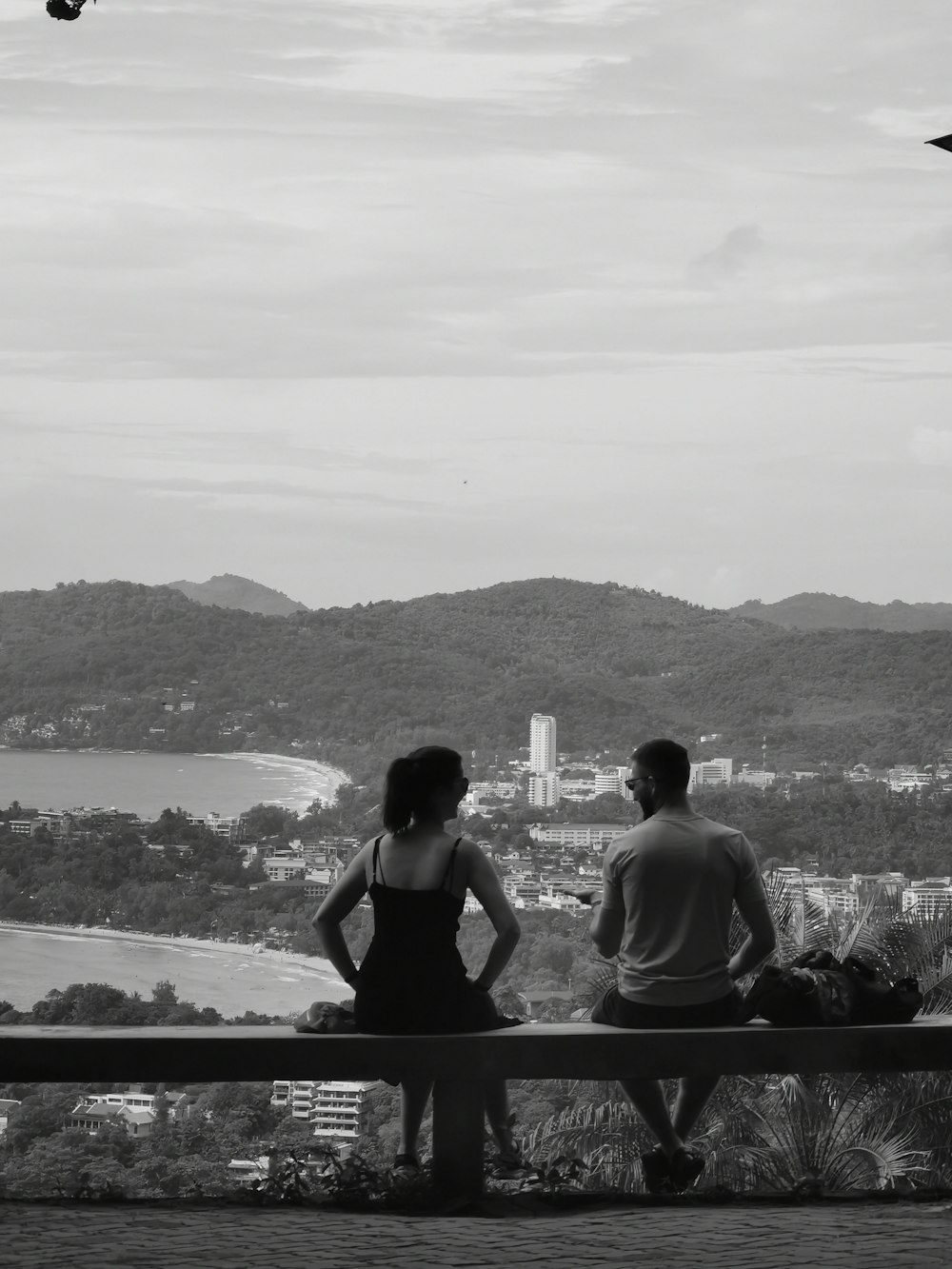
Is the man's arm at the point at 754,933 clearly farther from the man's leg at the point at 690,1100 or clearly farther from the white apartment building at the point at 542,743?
the white apartment building at the point at 542,743

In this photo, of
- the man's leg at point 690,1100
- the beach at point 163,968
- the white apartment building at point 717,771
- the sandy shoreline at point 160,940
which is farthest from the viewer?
the white apartment building at point 717,771

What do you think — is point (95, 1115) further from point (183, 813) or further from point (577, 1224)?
point (183, 813)

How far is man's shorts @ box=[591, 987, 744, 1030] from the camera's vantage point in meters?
4.49

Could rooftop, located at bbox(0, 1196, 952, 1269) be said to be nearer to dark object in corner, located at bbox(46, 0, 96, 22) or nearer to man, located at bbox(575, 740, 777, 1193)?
man, located at bbox(575, 740, 777, 1193)

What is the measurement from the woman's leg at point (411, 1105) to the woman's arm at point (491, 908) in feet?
1.11

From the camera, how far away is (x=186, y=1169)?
4.89 m

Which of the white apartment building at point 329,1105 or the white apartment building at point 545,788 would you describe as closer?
the white apartment building at point 329,1105

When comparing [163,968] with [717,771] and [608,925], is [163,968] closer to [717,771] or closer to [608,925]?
[608,925]

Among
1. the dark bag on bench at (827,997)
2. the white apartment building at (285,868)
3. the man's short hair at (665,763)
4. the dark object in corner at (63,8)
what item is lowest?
the white apartment building at (285,868)

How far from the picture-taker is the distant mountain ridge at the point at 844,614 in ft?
90.1

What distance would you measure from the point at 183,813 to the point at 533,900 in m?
5.17

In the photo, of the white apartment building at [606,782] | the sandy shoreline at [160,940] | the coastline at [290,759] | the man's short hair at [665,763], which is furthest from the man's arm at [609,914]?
the coastline at [290,759]

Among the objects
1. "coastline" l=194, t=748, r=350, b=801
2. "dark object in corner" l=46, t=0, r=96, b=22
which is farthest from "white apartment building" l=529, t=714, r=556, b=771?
"dark object in corner" l=46, t=0, r=96, b=22

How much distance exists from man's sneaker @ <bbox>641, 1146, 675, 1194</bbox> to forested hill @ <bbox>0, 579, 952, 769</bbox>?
14.8m
